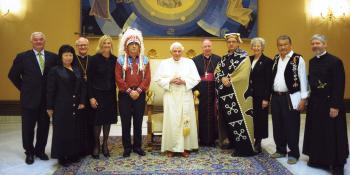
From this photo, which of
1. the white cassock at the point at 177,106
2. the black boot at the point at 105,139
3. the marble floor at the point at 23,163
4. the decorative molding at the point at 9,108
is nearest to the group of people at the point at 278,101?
the marble floor at the point at 23,163

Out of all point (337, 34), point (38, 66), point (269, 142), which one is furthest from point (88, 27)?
point (337, 34)

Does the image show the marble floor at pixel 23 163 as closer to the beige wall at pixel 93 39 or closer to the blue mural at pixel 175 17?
the beige wall at pixel 93 39

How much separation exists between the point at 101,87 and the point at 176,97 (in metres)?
0.96

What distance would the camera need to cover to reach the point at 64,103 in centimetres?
421

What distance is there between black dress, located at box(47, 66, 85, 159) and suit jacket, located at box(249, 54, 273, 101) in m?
2.26

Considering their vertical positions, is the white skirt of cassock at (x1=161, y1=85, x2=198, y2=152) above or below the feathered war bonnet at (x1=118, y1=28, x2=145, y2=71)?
below

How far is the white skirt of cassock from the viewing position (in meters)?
4.70

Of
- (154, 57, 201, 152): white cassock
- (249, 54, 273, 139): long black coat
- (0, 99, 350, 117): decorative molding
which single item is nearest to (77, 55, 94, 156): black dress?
(154, 57, 201, 152): white cassock

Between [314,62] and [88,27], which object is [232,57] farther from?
[88,27]

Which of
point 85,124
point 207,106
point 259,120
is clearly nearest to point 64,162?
point 85,124

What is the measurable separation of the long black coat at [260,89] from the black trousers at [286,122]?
0.53 ft

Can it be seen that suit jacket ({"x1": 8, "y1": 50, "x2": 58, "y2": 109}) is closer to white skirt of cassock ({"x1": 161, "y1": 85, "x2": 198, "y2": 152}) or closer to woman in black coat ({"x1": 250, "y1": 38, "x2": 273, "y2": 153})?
white skirt of cassock ({"x1": 161, "y1": 85, "x2": 198, "y2": 152})

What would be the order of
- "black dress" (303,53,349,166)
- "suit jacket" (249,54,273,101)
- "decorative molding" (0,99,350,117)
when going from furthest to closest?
"decorative molding" (0,99,350,117), "suit jacket" (249,54,273,101), "black dress" (303,53,349,166)

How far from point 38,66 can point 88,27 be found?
281 cm
